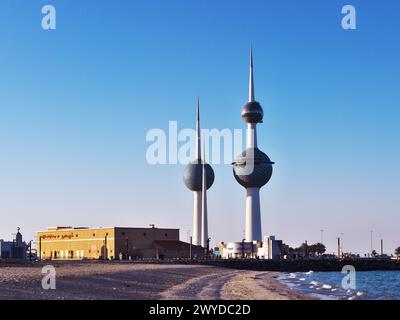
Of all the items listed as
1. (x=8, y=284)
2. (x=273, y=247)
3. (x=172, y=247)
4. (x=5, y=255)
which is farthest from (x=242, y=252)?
(x=8, y=284)

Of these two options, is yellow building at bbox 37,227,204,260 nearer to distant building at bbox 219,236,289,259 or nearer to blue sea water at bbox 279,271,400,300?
distant building at bbox 219,236,289,259

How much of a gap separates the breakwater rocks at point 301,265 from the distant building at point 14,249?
36.4 meters

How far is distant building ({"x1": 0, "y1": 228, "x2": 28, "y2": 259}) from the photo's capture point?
128625 mm

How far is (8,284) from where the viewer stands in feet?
109

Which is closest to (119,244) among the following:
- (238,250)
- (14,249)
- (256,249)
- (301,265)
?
(14,249)

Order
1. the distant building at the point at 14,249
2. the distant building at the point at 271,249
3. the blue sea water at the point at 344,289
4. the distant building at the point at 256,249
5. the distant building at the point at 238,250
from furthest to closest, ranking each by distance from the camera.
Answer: the distant building at the point at 238,250, the distant building at the point at 256,249, the distant building at the point at 271,249, the distant building at the point at 14,249, the blue sea water at the point at 344,289

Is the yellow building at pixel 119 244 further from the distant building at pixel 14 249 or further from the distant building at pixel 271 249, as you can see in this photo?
the distant building at pixel 271 249

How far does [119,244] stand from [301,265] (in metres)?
43.9

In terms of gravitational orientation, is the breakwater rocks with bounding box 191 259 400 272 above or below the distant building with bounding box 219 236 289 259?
below

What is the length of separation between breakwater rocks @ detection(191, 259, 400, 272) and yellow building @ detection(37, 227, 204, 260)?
52.3 ft

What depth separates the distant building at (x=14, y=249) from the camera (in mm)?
128625

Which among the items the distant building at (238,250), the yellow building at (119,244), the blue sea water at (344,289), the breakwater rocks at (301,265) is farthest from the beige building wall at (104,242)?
the blue sea water at (344,289)

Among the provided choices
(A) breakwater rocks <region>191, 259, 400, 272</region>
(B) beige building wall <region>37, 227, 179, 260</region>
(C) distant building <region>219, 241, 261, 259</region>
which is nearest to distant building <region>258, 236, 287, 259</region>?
(A) breakwater rocks <region>191, 259, 400, 272</region>
